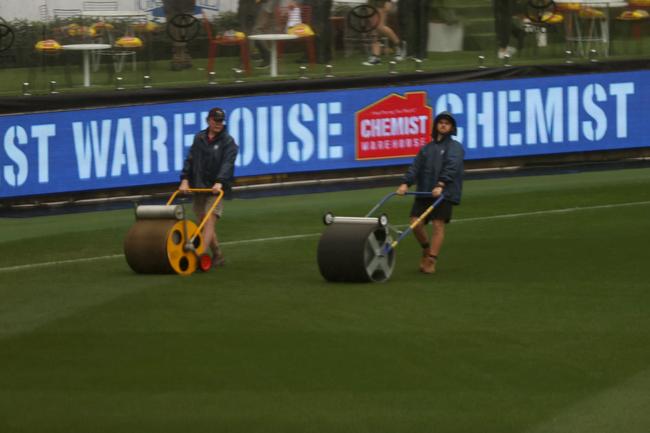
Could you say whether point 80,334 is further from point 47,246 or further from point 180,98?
point 180,98

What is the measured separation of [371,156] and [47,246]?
7520 mm

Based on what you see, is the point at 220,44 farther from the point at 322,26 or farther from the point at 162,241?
the point at 162,241

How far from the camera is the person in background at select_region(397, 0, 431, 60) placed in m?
25.7

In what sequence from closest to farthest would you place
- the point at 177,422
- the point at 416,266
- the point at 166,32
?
the point at 177,422 → the point at 416,266 → the point at 166,32

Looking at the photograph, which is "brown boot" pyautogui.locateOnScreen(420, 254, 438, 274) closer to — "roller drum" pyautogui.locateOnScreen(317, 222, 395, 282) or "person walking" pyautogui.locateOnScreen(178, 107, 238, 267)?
"roller drum" pyautogui.locateOnScreen(317, 222, 395, 282)

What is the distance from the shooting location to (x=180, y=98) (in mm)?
22281

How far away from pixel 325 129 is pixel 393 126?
1.31 meters

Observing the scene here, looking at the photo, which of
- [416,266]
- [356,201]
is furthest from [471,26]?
[416,266]

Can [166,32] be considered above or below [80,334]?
above

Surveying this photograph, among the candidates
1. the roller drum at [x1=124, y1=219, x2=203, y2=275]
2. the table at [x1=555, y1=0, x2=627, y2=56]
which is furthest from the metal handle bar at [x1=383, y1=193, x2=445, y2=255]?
the table at [x1=555, y1=0, x2=627, y2=56]

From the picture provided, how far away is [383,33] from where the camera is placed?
25562 mm

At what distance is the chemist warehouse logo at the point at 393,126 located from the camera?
23.8 metres

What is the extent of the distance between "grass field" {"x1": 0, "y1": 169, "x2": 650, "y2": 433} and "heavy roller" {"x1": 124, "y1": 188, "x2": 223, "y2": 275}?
15 cm

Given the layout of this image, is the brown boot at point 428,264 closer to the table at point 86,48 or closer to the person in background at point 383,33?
the table at point 86,48
